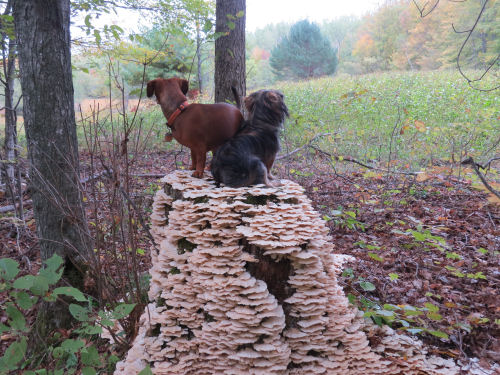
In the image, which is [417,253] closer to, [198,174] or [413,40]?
[198,174]

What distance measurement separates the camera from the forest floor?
9.68ft

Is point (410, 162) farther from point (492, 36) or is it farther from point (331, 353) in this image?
point (492, 36)

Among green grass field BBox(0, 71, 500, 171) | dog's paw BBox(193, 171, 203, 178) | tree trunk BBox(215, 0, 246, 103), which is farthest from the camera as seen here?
green grass field BBox(0, 71, 500, 171)

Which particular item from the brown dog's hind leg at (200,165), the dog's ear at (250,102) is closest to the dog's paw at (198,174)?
the brown dog's hind leg at (200,165)

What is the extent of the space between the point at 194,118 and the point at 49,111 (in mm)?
1552

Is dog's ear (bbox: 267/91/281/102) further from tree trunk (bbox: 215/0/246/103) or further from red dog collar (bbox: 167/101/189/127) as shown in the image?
tree trunk (bbox: 215/0/246/103)

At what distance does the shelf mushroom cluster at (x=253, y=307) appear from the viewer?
2.31m

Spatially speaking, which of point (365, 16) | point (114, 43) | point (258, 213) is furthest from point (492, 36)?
point (258, 213)

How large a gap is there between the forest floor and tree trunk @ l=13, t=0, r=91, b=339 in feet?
1.58

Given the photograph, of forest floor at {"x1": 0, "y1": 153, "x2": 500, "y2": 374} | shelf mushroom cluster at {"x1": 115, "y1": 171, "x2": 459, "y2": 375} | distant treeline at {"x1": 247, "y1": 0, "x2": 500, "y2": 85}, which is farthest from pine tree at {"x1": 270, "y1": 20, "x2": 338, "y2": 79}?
shelf mushroom cluster at {"x1": 115, "y1": 171, "x2": 459, "y2": 375}

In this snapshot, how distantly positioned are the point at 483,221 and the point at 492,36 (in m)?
34.6

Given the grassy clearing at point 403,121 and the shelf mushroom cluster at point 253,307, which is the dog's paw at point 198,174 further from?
the grassy clearing at point 403,121

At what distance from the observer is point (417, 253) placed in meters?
4.45

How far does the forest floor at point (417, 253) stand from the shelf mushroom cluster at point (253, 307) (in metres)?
0.47
